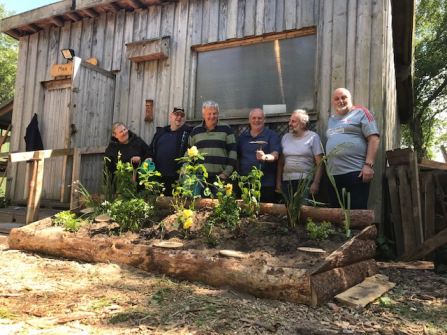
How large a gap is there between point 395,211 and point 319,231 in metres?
1.95

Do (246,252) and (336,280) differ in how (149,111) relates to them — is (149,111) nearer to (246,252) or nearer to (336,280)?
(246,252)

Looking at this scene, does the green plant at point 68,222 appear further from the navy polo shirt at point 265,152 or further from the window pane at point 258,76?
the window pane at point 258,76

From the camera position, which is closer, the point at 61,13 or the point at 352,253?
the point at 352,253

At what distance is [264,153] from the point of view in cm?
405

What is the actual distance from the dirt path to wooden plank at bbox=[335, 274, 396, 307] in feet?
0.16

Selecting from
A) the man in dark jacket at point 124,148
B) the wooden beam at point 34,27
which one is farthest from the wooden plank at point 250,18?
the wooden beam at point 34,27

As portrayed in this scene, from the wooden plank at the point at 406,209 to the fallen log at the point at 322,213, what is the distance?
1.36 meters

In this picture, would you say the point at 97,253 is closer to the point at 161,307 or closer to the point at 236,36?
the point at 161,307

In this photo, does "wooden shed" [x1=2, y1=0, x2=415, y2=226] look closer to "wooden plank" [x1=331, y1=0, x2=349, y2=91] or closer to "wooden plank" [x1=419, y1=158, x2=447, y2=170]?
"wooden plank" [x1=331, y1=0, x2=349, y2=91]

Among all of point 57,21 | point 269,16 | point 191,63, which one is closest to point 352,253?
point 269,16

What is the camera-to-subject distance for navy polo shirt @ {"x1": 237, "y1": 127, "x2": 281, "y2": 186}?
4.16 m

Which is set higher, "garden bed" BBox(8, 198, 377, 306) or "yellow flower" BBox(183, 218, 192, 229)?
"yellow flower" BBox(183, 218, 192, 229)

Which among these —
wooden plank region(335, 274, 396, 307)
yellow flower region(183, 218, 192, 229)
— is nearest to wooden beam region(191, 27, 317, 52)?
yellow flower region(183, 218, 192, 229)

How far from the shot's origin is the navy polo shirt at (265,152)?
13.6 ft
